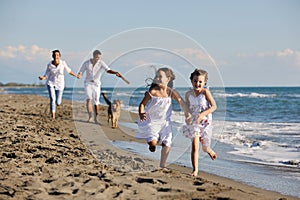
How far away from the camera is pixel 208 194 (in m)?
4.24

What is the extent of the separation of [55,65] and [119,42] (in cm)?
560

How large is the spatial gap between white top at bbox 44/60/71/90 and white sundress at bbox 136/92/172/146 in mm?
6029

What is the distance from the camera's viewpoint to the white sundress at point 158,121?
534 centimetres

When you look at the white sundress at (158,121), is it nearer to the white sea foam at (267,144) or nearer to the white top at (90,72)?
the white sea foam at (267,144)

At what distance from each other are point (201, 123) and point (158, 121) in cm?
57

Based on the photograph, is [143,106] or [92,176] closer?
[92,176]

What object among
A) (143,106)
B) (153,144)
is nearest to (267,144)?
(153,144)

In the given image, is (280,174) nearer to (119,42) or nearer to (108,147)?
(108,147)

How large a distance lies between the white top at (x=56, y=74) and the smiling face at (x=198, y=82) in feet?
20.6

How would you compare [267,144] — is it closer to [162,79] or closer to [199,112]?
[199,112]

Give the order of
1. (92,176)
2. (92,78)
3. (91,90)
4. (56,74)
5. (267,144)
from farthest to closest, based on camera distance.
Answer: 1. (56,74)
2. (267,144)
3. (91,90)
4. (92,78)
5. (92,176)

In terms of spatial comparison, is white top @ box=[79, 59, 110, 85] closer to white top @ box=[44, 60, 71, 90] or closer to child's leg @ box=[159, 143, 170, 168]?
white top @ box=[44, 60, 71, 90]

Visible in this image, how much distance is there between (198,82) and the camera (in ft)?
17.6

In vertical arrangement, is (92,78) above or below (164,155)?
above
